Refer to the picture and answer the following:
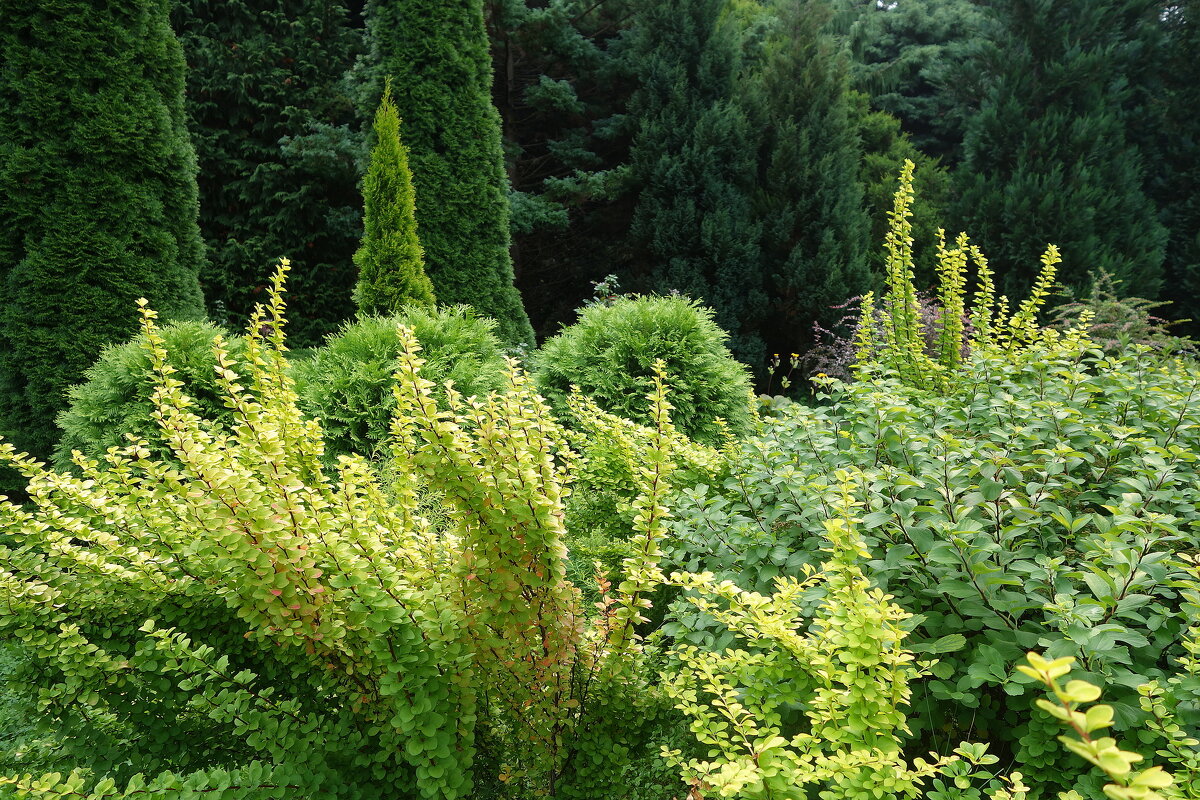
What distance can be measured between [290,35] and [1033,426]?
950 cm

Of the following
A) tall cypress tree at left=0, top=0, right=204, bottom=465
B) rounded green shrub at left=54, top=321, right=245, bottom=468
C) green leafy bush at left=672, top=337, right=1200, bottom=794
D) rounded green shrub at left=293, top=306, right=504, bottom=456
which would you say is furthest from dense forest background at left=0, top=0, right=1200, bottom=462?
green leafy bush at left=672, top=337, right=1200, bottom=794

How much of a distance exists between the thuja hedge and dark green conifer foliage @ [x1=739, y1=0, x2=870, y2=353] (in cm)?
759

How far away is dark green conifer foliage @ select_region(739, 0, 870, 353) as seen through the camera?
884cm

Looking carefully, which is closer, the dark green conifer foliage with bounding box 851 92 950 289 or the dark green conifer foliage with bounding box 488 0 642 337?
the dark green conifer foliage with bounding box 488 0 642 337

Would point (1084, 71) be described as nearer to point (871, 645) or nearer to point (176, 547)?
point (871, 645)

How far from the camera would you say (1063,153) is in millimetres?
9859

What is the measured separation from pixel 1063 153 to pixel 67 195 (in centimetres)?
1231

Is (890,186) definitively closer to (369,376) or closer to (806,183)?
(806,183)

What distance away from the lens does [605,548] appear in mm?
2574

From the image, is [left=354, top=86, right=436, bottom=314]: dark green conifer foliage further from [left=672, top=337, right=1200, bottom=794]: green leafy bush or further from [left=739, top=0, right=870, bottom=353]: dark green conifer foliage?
[left=739, top=0, right=870, bottom=353]: dark green conifer foliage

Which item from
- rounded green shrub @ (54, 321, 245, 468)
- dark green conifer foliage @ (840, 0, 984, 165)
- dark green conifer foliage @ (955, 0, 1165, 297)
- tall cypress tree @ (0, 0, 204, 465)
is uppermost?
dark green conifer foliage @ (840, 0, 984, 165)

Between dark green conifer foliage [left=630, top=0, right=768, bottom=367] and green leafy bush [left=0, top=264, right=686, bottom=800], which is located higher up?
dark green conifer foliage [left=630, top=0, right=768, bottom=367]

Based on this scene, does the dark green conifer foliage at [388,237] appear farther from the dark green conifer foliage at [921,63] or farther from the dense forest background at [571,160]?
the dark green conifer foliage at [921,63]

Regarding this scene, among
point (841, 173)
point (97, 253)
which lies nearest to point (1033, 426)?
point (97, 253)
